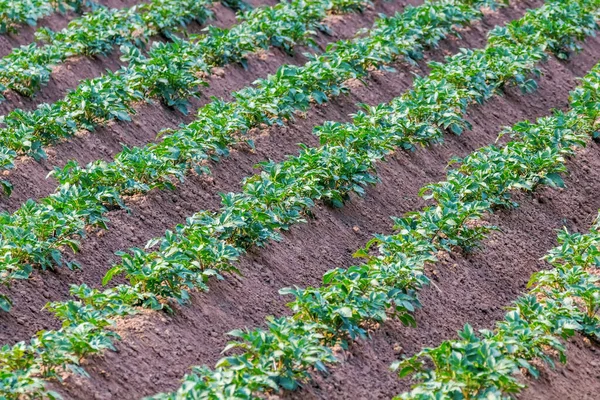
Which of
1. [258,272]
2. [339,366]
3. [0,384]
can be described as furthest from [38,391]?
[258,272]

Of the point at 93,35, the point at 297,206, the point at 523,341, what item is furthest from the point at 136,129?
the point at 523,341

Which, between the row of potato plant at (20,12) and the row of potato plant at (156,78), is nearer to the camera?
the row of potato plant at (156,78)

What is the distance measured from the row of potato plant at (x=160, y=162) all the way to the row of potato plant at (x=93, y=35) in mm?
1697

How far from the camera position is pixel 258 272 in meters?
7.59

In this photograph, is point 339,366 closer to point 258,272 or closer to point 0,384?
point 258,272

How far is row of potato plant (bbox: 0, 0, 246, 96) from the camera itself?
10156 millimetres

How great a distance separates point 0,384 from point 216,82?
224 inches

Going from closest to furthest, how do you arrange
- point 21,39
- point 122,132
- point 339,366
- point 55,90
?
point 339,366
point 122,132
point 55,90
point 21,39

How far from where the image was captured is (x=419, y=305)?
7.22m

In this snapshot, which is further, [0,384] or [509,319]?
[509,319]

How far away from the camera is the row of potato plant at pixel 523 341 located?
592 cm

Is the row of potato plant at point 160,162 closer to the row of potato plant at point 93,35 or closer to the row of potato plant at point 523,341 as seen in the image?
the row of potato plant at point 93,35

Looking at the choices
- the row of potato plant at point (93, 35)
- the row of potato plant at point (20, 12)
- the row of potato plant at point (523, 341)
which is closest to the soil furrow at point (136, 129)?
the row of potato plant at point (93, 35)

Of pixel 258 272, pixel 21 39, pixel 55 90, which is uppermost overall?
pixel 21 39
